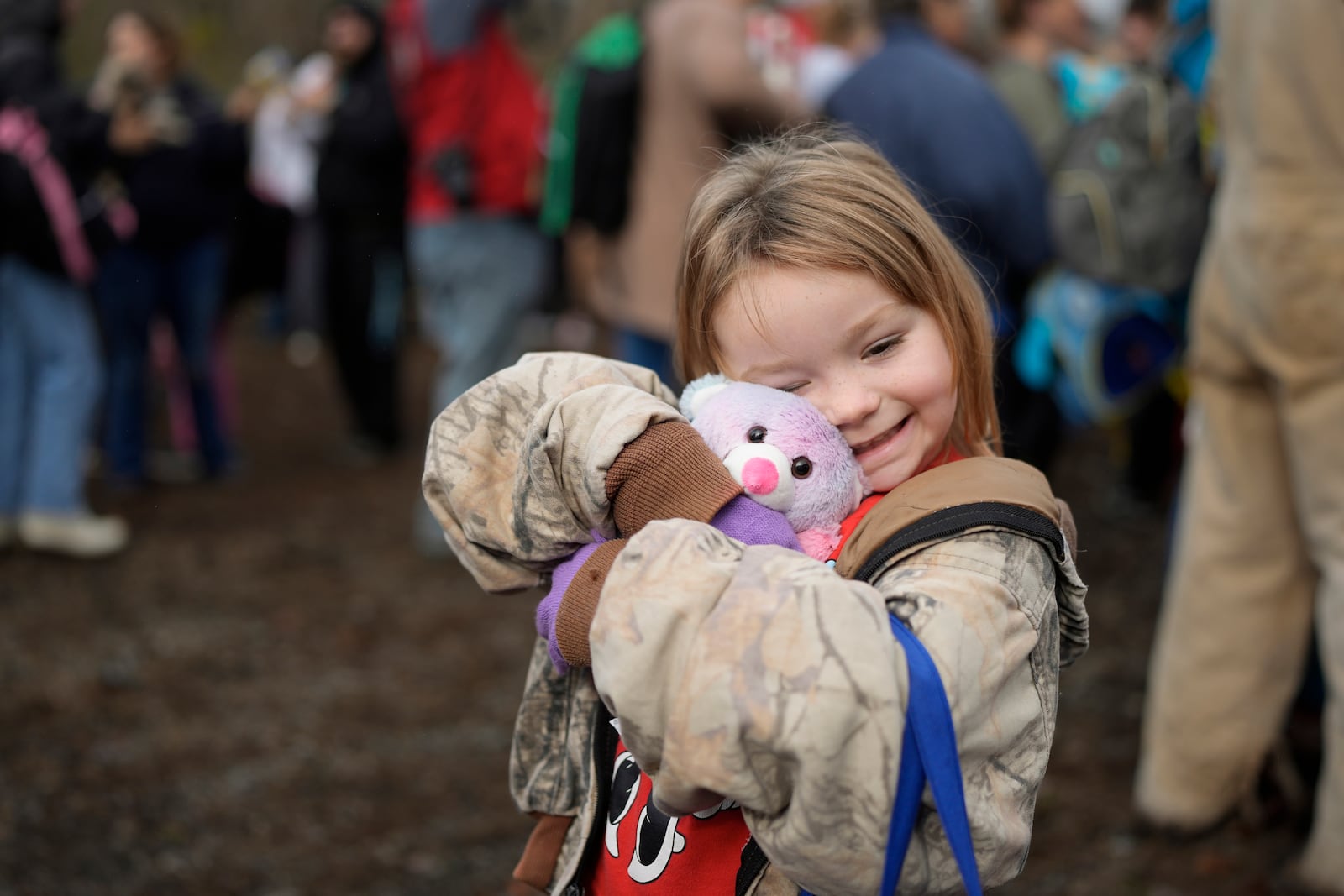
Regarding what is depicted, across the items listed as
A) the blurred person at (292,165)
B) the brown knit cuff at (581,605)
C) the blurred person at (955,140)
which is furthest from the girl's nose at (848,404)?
the blurred person at (292,165)

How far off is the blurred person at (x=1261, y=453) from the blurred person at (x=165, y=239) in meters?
4.72

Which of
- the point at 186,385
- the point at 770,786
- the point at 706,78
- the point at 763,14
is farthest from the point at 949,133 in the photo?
the point at 186,385

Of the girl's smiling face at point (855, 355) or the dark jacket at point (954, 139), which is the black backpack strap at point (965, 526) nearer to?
the girl's smiling face at point (855, 355)

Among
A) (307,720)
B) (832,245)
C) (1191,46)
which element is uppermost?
(832,245)

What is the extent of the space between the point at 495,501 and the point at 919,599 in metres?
0.52

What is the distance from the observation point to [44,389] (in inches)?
207

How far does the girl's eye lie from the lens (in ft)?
4.50

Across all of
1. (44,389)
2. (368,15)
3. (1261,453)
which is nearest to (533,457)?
(1261,453)

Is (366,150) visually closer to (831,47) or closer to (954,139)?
(831,47)

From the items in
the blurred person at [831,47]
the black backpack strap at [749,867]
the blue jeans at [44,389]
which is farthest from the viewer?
the blurred person at [831,47]

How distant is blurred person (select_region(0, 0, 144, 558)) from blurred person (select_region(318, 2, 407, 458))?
48.8 inches

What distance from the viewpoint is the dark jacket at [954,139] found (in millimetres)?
3674

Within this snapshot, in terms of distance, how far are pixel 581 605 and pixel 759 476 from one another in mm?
225

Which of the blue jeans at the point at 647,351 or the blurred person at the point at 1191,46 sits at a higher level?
the blurred person at the point at 1191,46
